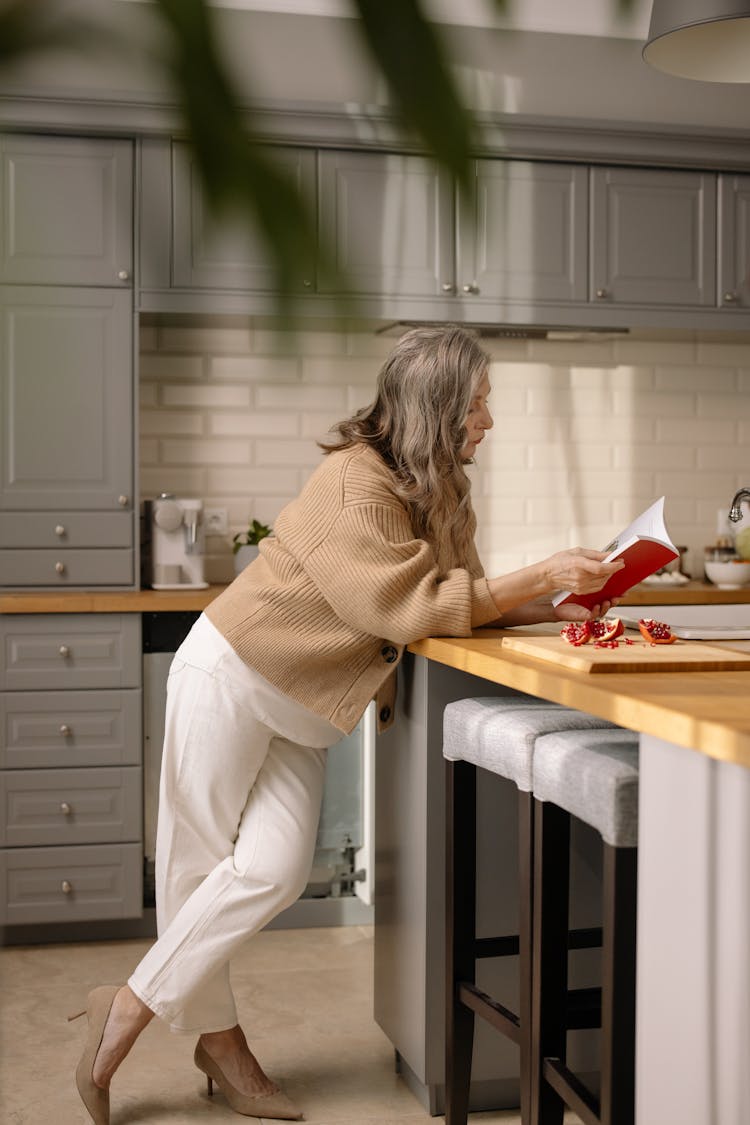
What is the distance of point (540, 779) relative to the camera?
1870mm

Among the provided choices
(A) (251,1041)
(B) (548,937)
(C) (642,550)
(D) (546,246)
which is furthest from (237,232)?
(D) (546,246)

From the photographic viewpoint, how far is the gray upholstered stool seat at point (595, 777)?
1.61 metres

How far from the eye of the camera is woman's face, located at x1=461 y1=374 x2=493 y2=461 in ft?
7.69

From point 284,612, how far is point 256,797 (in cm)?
40

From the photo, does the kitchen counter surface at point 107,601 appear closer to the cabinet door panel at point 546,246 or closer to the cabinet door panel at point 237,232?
the cabinet door panel at point 546,246

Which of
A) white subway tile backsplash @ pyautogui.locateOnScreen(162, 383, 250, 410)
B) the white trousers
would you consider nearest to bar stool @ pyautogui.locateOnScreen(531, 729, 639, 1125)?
the white trousers

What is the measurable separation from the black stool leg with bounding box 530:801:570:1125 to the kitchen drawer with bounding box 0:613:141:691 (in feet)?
6.27

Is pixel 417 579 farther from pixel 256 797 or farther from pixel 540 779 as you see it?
pixel 256 797

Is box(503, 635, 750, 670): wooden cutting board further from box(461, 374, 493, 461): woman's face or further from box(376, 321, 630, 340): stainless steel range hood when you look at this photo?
box(376, 321, 630, 340): stainless steel range hood

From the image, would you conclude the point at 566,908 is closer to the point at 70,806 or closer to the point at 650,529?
the point at 650,529

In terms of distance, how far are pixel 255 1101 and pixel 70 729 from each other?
4.51 feet

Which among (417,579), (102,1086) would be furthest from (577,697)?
(102,1086)

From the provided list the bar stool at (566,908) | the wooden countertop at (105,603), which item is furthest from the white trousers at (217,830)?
the wooden countertop at (105,603)

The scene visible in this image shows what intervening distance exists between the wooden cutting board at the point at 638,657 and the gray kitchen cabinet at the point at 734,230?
246 centimetres
